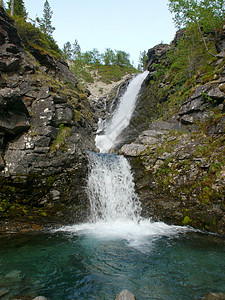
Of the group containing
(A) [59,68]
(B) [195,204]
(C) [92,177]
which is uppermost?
(A) [59,68]

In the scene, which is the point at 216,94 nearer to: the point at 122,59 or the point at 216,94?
the point at 216,94

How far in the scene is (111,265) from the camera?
5.25 meters

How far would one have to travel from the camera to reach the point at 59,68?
54.9 feet

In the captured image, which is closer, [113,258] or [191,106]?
[113,258]

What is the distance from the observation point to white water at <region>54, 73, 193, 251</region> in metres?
7.62

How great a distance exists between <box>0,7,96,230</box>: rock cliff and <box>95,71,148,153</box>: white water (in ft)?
30.7

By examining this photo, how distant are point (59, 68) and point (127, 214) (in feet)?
51.0

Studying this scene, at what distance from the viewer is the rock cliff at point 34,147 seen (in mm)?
8141

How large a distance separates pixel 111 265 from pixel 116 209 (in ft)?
14.4

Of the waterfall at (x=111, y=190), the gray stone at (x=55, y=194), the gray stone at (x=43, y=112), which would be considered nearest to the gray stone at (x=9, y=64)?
the gray stone at (x=43, y=112)

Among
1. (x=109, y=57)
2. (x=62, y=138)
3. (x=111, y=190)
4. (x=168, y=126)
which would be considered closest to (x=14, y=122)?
(x=62, y=138)

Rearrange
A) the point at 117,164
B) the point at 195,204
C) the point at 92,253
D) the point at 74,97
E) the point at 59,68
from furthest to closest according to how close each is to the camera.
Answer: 1. the point at 59,68
2. the point at 74,97
3. the point at 117,164
4. the point at 195,204
5. the point at 92,253

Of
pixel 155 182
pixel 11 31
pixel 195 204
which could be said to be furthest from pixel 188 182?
pixel 11 31

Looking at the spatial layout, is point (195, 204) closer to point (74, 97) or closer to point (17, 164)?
point (17, 164)
